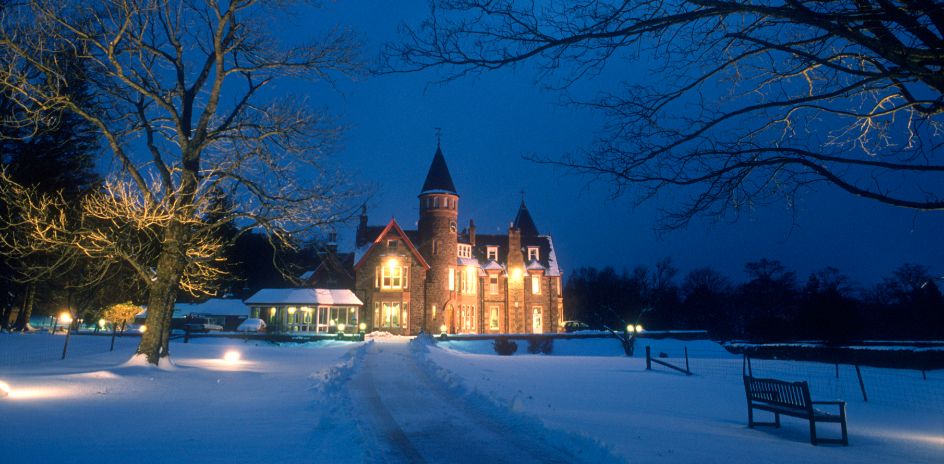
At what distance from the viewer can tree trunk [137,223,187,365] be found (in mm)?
15117

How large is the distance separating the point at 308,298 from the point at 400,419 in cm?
3748

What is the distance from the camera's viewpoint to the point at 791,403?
9.21m

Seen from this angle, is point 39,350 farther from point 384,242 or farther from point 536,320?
point 536,320

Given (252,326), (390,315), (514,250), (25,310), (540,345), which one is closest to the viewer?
Result: (25,310)

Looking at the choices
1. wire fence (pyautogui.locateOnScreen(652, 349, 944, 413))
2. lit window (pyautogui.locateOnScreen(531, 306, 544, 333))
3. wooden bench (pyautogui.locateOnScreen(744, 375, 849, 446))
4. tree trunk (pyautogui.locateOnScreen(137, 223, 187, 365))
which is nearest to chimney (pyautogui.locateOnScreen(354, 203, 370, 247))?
lit window (pyautogui.locateOnScreen(531, 306, 544, 333))

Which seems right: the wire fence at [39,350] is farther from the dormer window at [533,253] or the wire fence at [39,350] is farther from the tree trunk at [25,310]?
the dormer window at [533,253]

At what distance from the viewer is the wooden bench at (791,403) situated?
28.3 ft

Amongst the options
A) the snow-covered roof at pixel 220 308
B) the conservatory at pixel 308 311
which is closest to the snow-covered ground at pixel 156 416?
the conservatory at pixel 308 311

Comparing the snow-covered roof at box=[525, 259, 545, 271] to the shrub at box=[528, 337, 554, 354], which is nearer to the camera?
the shrub at box=[528, 337, 554, 354]

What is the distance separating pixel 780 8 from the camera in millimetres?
5363

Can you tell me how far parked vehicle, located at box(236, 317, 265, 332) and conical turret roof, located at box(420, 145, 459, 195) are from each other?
16.9 meters

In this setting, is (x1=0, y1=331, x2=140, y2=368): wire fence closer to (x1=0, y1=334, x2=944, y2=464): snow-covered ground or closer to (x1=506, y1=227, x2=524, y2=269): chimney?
(x1=0, y1=334, x2=944, y2=464): snow-covered ground

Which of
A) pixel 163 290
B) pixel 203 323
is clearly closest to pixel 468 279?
pixel 203 323

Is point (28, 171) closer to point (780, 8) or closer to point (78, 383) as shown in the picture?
point (78, 383)
